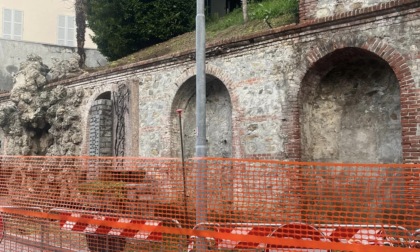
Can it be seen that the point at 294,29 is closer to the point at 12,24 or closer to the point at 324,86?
the point at 324,86

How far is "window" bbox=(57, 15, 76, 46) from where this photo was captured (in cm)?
2522

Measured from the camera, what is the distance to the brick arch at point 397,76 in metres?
7.72

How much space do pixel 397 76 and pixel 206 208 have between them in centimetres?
453

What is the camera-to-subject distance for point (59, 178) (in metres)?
7.06

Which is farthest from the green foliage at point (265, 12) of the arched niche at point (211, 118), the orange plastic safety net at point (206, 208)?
the orange plastic safety net at point (206, 208)

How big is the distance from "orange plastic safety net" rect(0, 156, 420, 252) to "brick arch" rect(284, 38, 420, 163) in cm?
168

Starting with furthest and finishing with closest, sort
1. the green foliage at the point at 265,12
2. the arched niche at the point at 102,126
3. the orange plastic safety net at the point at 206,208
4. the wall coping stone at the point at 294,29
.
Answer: the arched niche at the point at 102,126 < the green foliage at the point at 265,12 < the wall coping stone at the point at 294,29 < the orange plastic safety net at the point at 206,208

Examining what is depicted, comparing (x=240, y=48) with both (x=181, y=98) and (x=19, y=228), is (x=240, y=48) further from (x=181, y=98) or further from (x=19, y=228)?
(x=19, y=228)

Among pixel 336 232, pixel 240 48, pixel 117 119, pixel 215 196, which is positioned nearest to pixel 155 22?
pixel 117 119

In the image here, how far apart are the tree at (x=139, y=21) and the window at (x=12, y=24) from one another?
9520 mm

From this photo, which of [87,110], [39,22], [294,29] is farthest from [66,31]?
[294,29]

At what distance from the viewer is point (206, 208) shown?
5.51m

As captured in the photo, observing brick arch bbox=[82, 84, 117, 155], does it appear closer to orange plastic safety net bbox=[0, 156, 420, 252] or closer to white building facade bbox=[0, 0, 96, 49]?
orange plastic safety net bbox=[0, 156, 420, 252]

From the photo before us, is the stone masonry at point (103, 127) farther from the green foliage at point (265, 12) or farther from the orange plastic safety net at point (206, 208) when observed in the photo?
the orange plastic safety net at point (206, 208)
